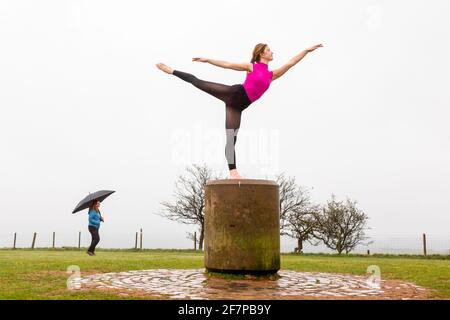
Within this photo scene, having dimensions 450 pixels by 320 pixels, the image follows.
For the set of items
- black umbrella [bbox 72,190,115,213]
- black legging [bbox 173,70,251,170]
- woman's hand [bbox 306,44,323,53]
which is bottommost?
black umbrella [bbox 72,190,115,213]

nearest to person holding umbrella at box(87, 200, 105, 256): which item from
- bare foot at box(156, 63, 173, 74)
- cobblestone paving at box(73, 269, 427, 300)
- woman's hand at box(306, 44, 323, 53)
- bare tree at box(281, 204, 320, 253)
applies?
cobblestone paving at box(73, 269, 427, 300)

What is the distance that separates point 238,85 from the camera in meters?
7.87

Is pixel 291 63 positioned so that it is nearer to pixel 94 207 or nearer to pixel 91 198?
pixel 91 198

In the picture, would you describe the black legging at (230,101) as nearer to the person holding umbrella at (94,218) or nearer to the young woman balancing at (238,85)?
the young woman balancing at (238,85)

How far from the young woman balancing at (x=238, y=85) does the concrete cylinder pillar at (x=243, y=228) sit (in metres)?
0.40

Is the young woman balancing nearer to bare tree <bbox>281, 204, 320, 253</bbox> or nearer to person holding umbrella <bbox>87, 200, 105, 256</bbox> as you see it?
person holding umbrella <bbox>87, 200, 105, 256</bbox>

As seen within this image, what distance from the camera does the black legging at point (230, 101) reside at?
779 cm

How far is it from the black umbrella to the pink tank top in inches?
302

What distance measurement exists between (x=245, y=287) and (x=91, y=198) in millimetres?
8228

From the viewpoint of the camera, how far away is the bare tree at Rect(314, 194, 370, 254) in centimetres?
3991

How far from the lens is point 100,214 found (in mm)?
14047

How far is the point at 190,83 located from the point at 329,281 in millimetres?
4421
